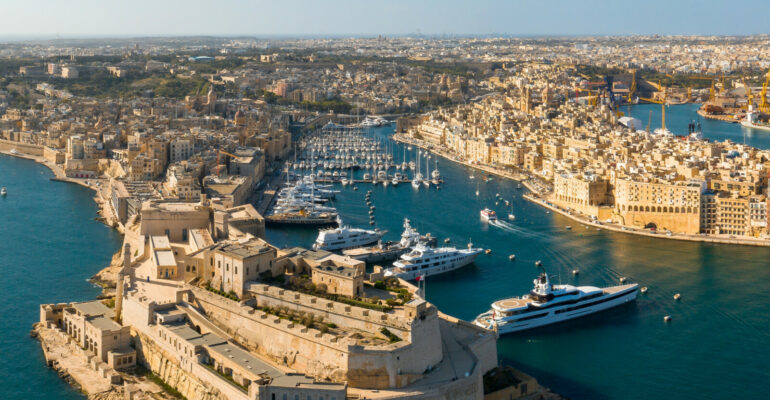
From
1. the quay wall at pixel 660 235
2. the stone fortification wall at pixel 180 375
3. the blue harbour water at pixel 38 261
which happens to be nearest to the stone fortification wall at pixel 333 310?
the stone fortification wall at pixel 180 375

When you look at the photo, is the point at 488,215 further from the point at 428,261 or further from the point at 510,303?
the point at 510,303

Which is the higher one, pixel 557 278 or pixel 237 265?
pixel 237 265

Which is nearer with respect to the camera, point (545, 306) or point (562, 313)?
point (545, 306)

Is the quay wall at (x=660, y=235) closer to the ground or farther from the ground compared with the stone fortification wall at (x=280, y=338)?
closer to the ground

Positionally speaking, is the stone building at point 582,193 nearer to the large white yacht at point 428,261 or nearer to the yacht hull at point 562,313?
the large white yacht at point 428,261

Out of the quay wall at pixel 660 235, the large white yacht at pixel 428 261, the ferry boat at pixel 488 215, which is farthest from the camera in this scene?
the ferry boat at pixel 488 215

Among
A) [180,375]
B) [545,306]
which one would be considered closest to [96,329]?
[180,375]
